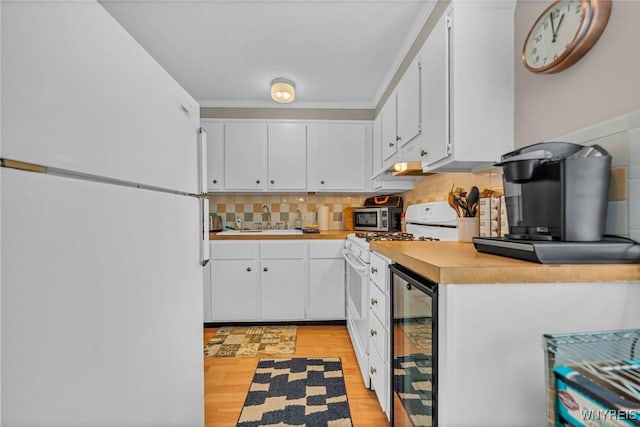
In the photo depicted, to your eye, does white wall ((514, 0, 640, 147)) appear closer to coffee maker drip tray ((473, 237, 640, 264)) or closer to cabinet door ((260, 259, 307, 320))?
coffee maker drip tray ((473, 237, 640, 264))

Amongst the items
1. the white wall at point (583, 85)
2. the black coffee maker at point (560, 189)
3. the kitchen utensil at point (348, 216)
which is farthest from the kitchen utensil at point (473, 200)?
the kitchen utensil at point (348, 216)

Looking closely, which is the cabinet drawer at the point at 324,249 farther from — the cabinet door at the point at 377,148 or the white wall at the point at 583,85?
the white wall at the point at 583,85

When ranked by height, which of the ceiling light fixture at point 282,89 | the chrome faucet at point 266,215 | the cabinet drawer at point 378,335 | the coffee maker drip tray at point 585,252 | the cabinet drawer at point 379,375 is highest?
the ceiling light fixture at point 282,89

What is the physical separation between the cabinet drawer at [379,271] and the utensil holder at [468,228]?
430mm

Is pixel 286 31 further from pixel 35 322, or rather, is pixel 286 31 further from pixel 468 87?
pixel 35 322

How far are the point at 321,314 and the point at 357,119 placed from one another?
206 centimetres

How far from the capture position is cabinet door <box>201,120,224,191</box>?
3318mm

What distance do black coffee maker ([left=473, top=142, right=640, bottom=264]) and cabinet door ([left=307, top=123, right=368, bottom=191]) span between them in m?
2.36

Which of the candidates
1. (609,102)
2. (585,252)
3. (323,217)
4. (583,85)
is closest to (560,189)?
(585,252)

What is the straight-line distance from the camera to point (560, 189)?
942 mm

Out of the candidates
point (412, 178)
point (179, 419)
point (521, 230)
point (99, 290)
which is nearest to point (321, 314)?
point (412, 178)

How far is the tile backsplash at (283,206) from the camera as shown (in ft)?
11.9

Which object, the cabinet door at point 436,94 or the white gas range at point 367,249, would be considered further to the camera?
the white gas range at point 367,249

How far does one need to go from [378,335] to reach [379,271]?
349mm
